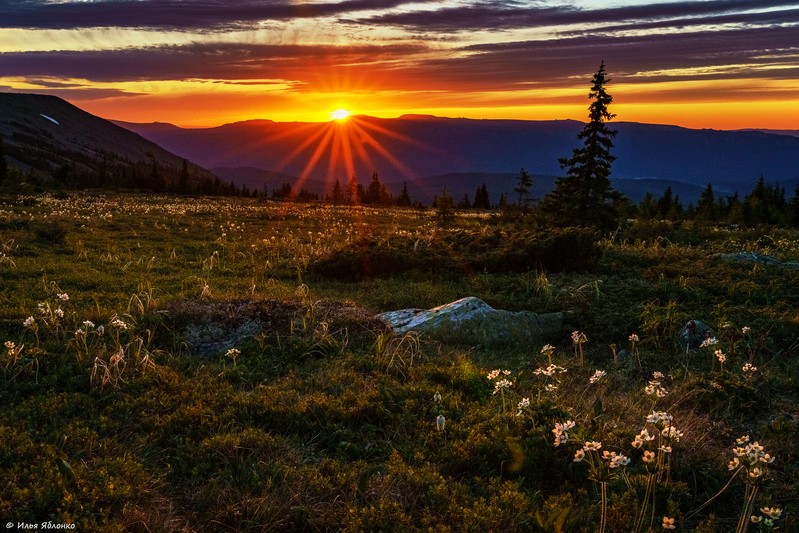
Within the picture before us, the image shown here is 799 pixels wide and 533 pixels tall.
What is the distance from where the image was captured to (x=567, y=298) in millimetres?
11992

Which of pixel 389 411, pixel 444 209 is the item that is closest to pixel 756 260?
pixel 389 411

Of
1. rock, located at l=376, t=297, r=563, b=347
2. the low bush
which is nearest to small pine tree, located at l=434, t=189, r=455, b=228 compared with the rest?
the low bush

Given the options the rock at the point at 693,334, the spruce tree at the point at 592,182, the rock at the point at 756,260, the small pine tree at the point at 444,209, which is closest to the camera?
the rock at the point at 693,334

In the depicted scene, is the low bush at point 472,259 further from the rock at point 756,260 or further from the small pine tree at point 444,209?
the small pine tree at point 444,209

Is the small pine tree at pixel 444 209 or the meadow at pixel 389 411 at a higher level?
the meadow at pixel 389 411

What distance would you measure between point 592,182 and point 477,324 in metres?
19.1

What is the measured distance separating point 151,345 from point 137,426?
2890 mm

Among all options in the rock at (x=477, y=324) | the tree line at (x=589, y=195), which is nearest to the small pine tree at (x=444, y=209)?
the tree line at (x=589, y=195)

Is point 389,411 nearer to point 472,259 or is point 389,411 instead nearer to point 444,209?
point 472,259

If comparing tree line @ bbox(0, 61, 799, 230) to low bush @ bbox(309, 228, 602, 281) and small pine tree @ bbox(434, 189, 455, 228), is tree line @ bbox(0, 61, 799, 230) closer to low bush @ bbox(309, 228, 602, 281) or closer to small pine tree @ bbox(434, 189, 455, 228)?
small pine tree @ bbox(434, 189, 455, 228)

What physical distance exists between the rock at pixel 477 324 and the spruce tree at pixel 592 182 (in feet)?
57.3

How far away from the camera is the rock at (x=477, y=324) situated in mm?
9953

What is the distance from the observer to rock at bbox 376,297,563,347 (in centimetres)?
995

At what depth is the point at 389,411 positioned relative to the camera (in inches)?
250
